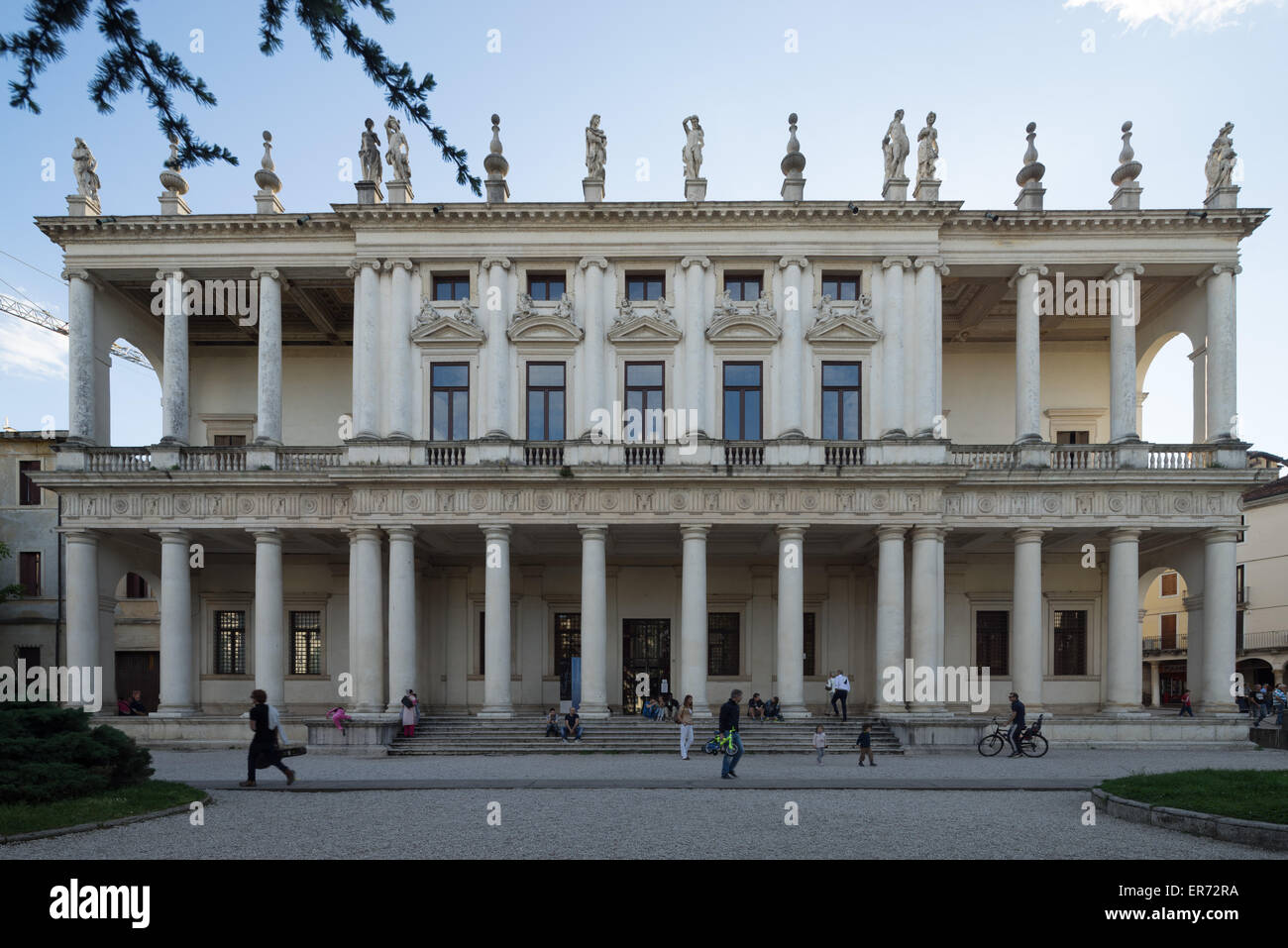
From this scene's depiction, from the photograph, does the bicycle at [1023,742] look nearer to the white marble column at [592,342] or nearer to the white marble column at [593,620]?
the white marble column at [593,620]

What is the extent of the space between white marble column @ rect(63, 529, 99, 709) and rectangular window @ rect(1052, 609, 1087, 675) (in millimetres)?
34127

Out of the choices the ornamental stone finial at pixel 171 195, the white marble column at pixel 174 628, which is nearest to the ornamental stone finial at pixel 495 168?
the ornamental stone finial at pixel 171 195

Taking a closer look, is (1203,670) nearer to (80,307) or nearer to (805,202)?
(805,202)

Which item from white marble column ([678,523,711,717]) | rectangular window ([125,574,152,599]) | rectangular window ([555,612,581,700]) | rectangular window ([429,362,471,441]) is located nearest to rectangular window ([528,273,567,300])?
rectangular window ([429,362,471,441])

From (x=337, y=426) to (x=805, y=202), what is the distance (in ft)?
68.0

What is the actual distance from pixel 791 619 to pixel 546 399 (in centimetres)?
1140

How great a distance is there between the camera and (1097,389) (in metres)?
37.1

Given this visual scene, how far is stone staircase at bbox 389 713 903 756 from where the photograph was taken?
26.6m

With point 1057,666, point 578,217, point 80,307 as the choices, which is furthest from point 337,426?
point 1057,666

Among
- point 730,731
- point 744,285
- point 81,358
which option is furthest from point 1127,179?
point 81,358

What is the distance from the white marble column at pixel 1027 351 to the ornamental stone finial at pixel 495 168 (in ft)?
61.5

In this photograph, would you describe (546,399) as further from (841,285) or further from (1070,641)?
(1070,641)

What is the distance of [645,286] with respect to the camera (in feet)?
104
